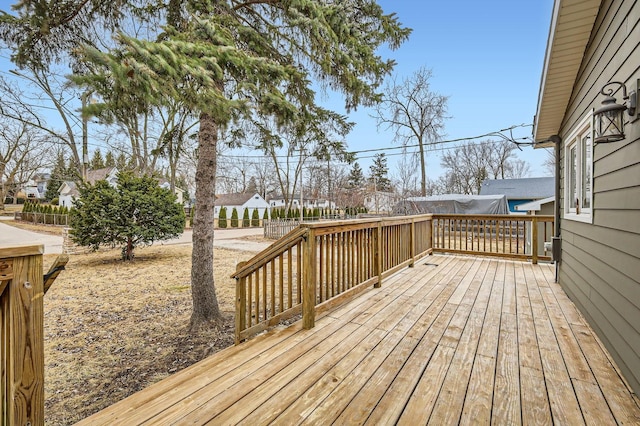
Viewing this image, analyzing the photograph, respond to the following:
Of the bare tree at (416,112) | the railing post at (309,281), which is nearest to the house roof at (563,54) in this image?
the railing post at (309,281)

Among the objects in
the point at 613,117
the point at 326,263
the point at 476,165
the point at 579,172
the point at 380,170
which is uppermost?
the point at 380,170

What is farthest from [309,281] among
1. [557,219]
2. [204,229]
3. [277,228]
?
[277,228]

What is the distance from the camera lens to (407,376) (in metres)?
2.00

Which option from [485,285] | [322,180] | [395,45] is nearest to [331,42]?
[395,45]

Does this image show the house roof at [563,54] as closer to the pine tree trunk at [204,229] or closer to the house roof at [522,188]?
the pine tree trunk at [204,229]

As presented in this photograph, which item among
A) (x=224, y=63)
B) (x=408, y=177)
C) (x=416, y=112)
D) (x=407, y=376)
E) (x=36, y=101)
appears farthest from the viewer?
(x=408, y=177)

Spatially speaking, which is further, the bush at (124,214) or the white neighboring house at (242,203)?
the white neighboring house at (242,203)

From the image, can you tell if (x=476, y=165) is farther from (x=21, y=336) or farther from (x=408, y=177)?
(x=21, y=336)

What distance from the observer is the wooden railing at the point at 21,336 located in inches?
44.9

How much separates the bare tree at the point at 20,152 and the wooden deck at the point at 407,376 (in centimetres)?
1439

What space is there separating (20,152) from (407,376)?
865 inches

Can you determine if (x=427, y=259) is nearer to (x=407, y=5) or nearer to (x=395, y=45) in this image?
(x=395, y=45)

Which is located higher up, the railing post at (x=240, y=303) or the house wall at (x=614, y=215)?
the house wall at (x=614, y=215)

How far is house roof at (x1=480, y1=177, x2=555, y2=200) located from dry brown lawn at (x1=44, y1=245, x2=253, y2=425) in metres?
18.9
